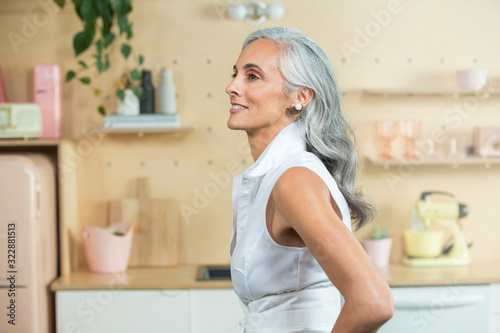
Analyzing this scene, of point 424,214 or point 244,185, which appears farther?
point 424,214

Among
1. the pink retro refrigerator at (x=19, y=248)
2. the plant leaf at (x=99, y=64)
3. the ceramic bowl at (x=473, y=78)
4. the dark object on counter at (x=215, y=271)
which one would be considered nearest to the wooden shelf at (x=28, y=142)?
the pink retro refrigerator at (x=19, y=248)

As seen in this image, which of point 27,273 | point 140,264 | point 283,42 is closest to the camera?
point 283,42

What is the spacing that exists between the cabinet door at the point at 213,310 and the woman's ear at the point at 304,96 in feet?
5.14

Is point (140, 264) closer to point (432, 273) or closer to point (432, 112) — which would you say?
point (432, 273)

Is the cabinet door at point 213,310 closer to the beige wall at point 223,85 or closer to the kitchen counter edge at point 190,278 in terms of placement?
the kitchen counter edge at point 190,278

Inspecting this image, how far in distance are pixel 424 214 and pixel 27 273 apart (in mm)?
1862

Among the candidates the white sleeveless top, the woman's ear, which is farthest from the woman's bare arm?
the woman's ear

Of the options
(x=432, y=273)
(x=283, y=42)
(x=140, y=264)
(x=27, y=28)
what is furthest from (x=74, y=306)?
(x=283, y=42)

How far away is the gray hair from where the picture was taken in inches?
55.0

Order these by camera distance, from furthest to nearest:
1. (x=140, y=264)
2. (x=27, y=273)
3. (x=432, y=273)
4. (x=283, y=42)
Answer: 1. (x=140, y=264)
2. (x=432, y=273)
3. (x=27, y=273)
4. (x=283, y=42)

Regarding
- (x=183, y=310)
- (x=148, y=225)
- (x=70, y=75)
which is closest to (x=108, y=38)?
(x=70, y=75)

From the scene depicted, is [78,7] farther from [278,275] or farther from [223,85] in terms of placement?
[278,275]

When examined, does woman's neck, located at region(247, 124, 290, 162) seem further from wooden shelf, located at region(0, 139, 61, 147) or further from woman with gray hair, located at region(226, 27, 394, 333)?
wooden shelf, located at region(0, 139, 61, 147)

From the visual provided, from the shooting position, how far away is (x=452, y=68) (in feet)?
10.8
